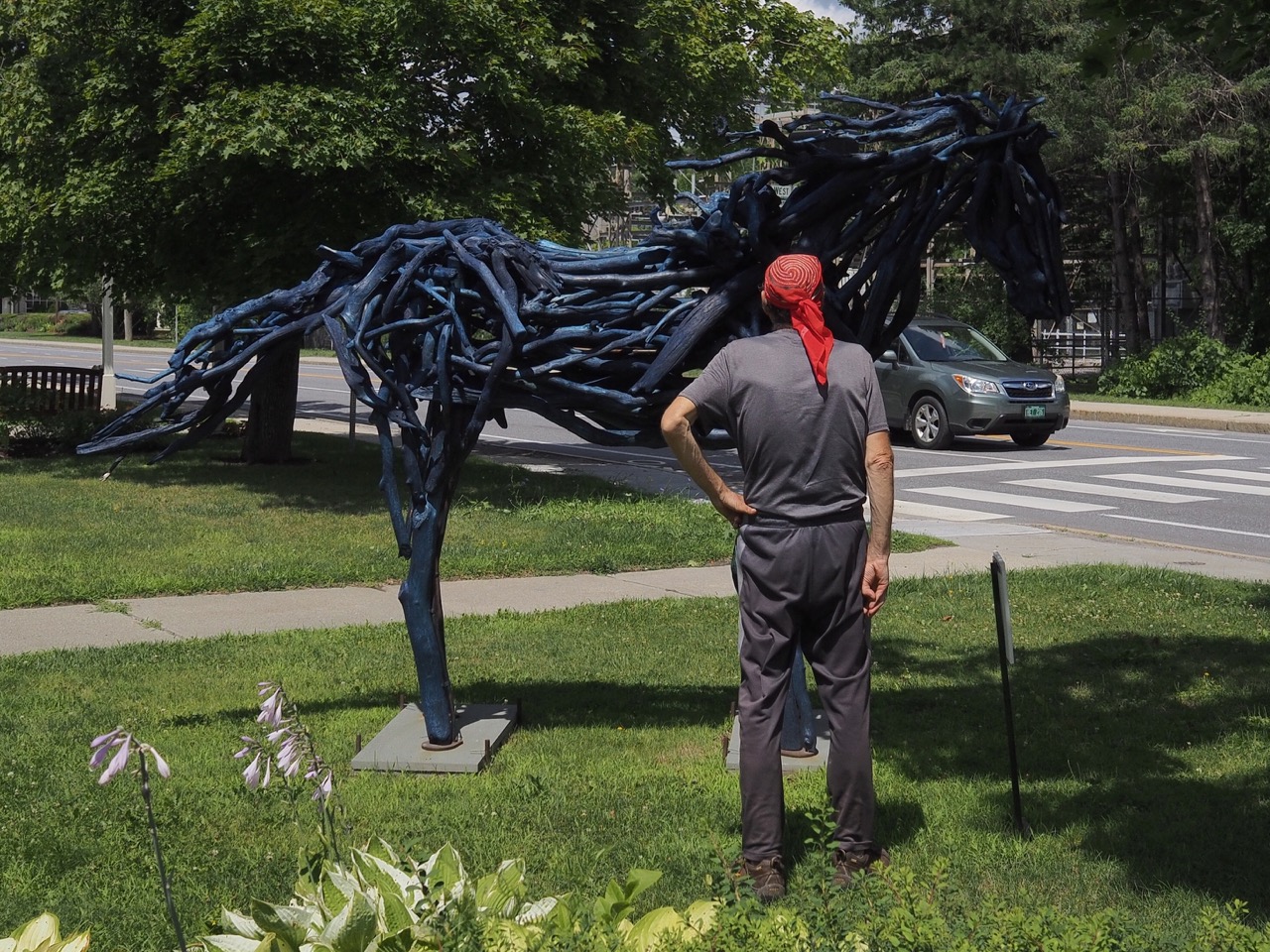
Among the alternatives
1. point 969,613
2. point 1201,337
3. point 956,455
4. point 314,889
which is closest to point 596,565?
point 969,613

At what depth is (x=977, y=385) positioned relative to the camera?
67.2 ft

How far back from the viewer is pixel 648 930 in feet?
11.6

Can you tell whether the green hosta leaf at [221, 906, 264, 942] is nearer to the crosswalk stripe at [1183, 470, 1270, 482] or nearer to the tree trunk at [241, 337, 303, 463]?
the tree trunk at [241, 337, 303, 463]

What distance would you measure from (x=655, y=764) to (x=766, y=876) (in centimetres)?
160

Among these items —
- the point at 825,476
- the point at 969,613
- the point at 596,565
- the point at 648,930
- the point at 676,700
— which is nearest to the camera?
the point at 648,930

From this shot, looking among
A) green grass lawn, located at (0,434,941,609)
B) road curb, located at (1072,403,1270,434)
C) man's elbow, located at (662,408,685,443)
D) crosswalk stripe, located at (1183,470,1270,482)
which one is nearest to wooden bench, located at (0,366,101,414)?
green grass lawn, located at (0,434,941,609)

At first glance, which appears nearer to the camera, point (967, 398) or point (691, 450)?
point (691, 450)

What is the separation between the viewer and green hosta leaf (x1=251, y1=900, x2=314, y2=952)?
3.38m

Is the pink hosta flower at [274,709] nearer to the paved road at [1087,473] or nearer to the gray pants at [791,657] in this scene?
the gray pants at [791,657]

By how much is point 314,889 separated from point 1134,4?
4.32m

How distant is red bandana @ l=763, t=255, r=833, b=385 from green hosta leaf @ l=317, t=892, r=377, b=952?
6.48 feet

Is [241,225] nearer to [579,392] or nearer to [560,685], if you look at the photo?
[560,685]

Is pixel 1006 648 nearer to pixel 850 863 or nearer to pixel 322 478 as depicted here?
pixel 850 863

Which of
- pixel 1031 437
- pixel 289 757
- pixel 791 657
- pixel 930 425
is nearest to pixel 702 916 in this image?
pixel 791 657
